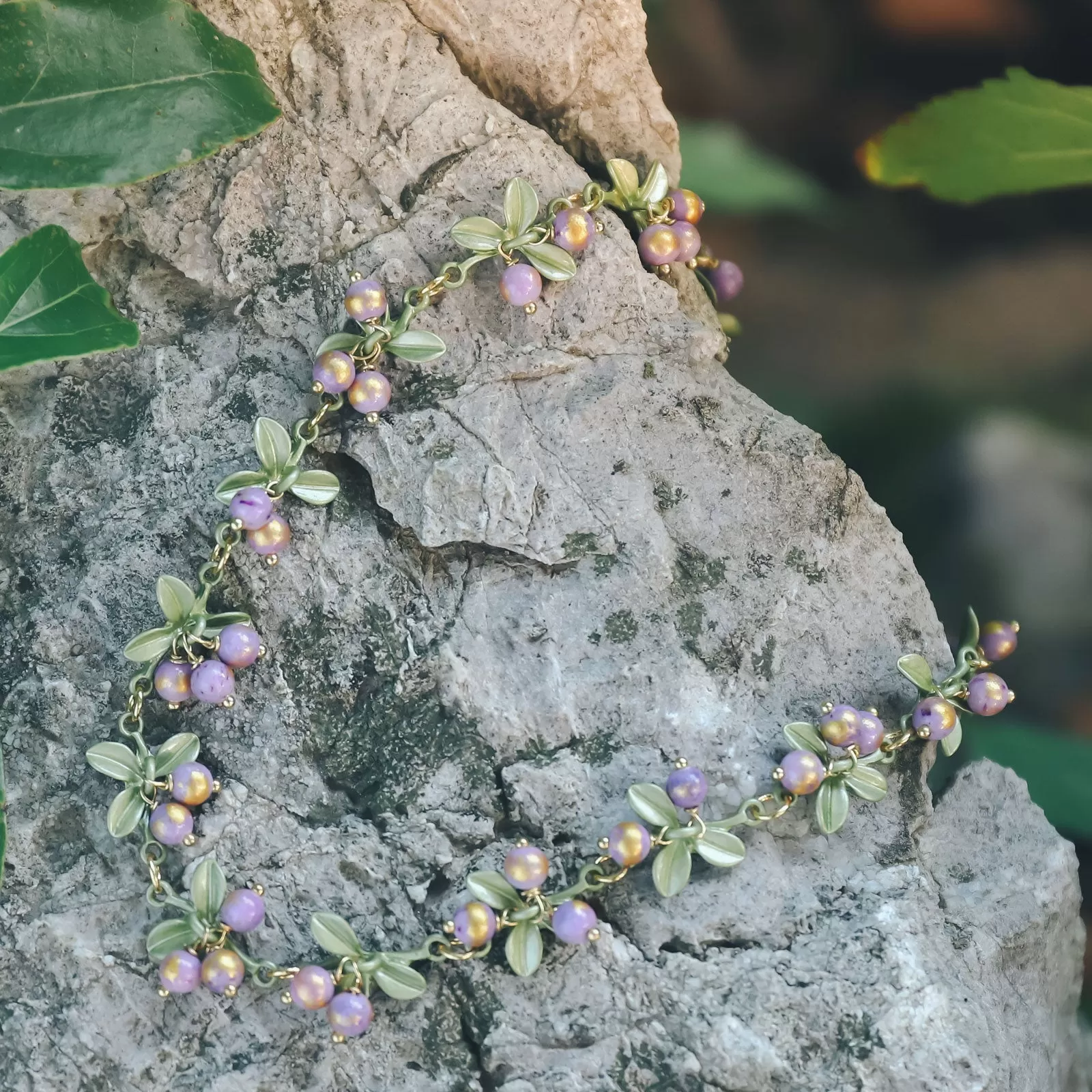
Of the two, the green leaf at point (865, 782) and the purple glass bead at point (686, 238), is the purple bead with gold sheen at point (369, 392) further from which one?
the green leaf at point (865, 782)

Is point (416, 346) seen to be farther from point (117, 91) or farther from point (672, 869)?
point (672, 869)

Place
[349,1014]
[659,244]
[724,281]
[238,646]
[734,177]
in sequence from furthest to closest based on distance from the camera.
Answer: [734,177], [724,281], [659,244], [238,646], [349,1014]

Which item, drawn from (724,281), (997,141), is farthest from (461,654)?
(997,141)

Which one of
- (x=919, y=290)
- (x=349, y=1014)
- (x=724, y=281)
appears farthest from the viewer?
(x=919, y=290)

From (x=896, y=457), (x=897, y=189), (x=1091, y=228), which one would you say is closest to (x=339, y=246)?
(x=896, y=457)

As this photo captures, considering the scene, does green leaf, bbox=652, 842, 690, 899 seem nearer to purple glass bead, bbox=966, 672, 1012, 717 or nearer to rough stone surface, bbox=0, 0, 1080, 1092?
rough stone surface, bbox=0, 0, 1080, 1092

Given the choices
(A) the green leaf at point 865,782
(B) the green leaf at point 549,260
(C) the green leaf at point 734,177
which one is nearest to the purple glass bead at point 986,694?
(A) the green leaf at point 865,782

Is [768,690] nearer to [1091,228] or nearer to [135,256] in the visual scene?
[135,256]
